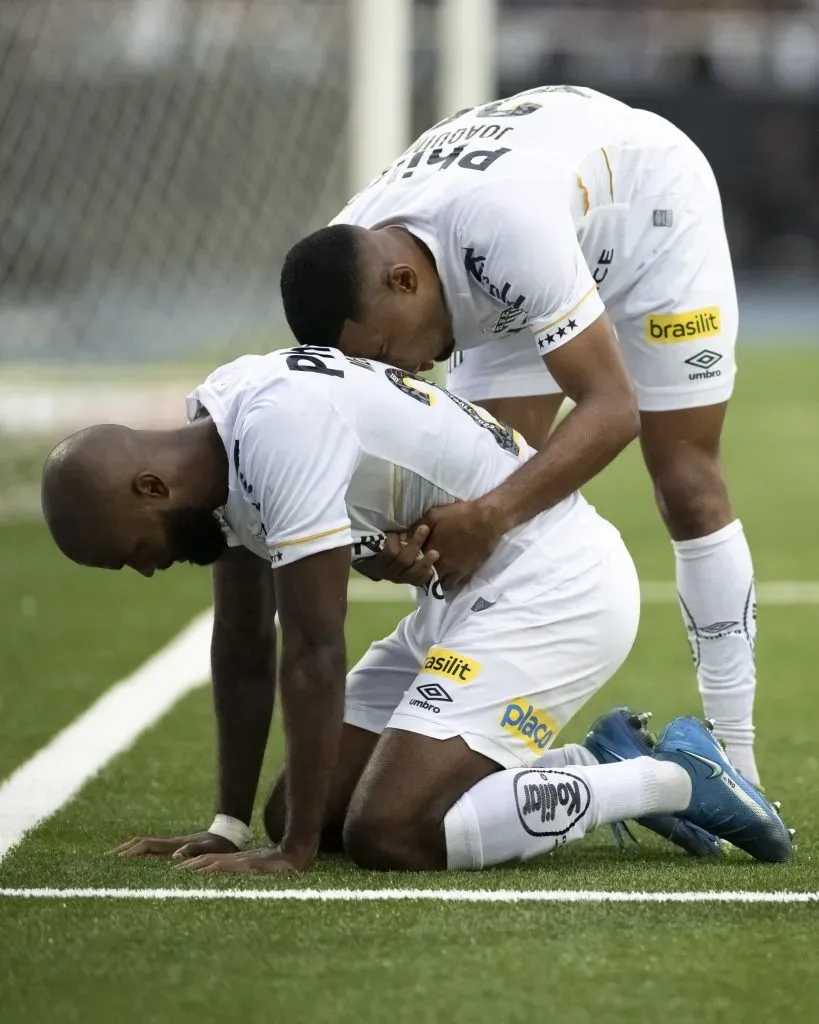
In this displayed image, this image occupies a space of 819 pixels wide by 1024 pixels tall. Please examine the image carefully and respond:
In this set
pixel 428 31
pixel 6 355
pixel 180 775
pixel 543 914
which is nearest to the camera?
pixel 543 914

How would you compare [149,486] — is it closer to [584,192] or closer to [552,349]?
[552,349]

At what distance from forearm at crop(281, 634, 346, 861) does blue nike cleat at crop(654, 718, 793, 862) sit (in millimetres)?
696

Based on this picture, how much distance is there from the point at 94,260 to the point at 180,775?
6204mm

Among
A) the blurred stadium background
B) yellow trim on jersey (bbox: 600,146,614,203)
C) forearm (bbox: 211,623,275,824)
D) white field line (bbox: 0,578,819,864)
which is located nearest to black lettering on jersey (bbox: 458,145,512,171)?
yellow trim on jersey (bbox: 600,146,614,203)

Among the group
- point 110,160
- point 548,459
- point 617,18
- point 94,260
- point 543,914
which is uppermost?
point 548,459

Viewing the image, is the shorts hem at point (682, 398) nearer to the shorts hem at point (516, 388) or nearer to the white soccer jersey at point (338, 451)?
the shorts hem at point (516, 388)

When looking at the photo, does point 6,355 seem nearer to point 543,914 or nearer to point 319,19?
point 319,19

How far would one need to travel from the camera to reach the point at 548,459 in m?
3.61

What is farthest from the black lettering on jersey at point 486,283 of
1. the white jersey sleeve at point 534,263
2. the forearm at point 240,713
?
the forearm at point 240,713

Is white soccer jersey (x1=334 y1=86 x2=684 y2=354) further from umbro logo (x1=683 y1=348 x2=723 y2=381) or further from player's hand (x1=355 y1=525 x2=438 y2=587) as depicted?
player's hand (x1=355 y1=525 x2=438 y2=587)

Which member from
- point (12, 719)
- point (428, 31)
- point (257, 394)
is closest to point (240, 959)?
point (257, 394)

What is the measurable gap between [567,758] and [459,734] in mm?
349

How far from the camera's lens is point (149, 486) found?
10.7ft

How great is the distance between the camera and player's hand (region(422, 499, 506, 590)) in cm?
353
